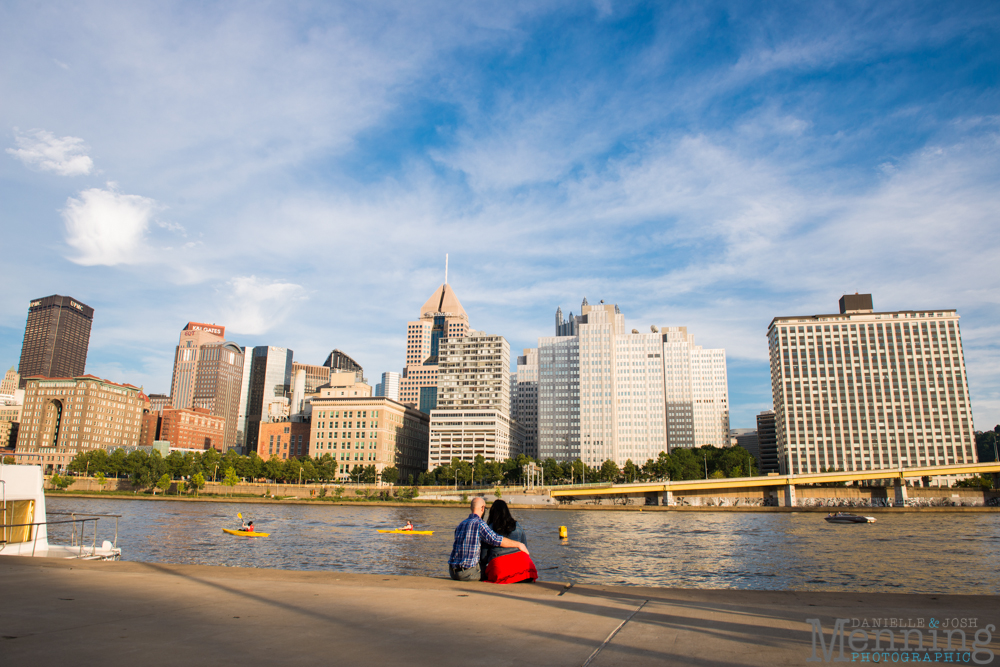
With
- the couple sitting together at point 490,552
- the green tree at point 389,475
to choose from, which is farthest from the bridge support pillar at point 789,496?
the couple sitting together at point 490,552

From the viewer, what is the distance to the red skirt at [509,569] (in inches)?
635

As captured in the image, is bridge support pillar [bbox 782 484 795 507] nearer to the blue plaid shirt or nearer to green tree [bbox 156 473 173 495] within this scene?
the blue plaid shirt

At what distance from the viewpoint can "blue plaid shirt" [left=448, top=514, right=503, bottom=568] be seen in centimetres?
1639

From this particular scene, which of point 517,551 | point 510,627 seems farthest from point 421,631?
point 517,551

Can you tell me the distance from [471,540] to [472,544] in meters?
0.12

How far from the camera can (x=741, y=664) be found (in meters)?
8.33

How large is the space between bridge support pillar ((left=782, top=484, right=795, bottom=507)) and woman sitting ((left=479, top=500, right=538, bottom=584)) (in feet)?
472

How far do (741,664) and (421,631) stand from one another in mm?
4932

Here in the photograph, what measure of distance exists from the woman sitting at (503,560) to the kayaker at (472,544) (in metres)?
0.19

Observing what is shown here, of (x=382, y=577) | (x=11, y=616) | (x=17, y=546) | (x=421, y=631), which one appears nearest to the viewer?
(x=421, y=631)

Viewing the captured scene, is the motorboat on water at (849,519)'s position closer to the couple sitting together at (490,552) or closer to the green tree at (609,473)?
the couple sitting together at (490,552)

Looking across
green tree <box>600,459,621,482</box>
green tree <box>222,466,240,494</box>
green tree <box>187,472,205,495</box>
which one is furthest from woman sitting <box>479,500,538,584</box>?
green tree <box>600,459,621,482</box>

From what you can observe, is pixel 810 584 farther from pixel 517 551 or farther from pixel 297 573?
pixel 297 573

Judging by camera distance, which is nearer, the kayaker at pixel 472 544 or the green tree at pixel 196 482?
the kayaker at pixel 472 544
